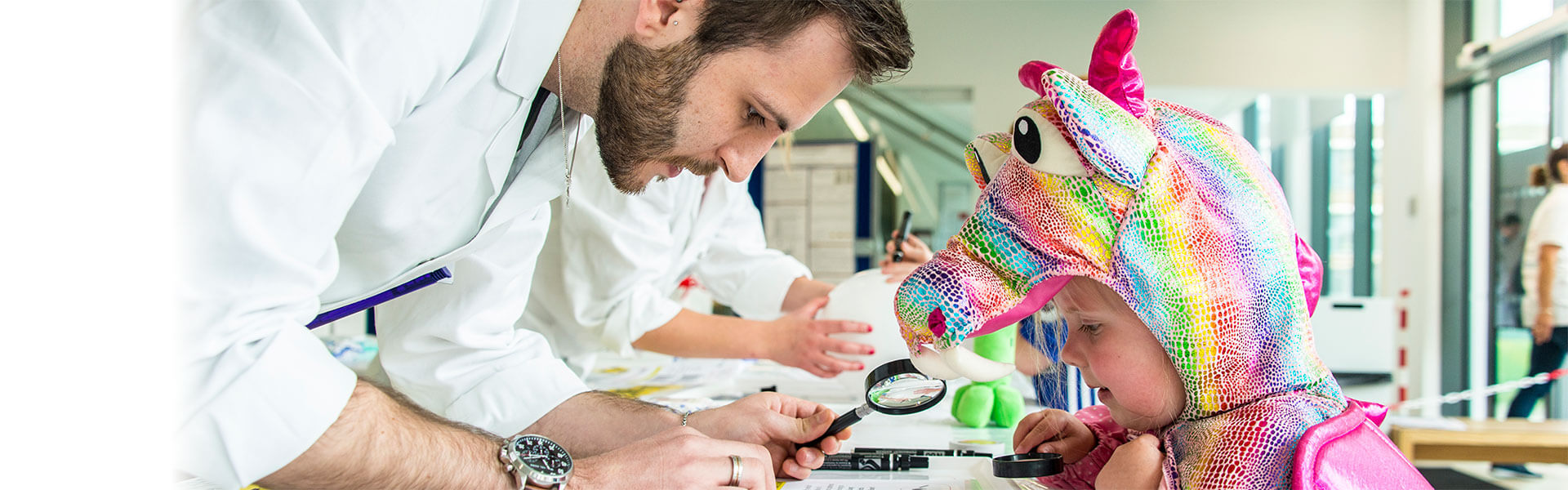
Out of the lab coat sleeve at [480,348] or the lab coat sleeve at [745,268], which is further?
the lab coat sleeve at [745,268]

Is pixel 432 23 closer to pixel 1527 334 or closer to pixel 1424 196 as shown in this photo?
pixel 1527 334

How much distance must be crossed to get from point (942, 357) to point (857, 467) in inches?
13.4

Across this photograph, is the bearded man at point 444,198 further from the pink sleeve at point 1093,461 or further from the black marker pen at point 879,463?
the pink sleeve at point 1093,461

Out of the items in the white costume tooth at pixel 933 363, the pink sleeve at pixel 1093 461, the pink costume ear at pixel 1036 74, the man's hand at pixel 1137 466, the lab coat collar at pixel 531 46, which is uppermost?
the lab coat collar at pixel 531 46

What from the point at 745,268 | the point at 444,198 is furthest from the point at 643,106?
the point at 745,268

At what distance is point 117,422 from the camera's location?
324 mm

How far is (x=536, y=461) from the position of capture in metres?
0.82

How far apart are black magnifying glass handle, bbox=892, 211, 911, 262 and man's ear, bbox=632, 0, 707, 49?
1.02 meters

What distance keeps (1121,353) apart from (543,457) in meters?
0.54

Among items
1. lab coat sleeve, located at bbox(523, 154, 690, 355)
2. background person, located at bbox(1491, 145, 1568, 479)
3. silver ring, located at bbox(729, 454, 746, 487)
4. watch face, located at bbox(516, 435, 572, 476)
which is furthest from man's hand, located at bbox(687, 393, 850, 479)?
Result: background person, located at bbox(1491, 145, 1568, 479)

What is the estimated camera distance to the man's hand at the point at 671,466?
843 mm

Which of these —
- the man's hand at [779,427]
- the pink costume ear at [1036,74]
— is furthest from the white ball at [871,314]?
the pink costume ear at [1036,74]

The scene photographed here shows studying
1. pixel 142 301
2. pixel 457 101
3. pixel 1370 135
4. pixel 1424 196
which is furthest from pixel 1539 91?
pixel 142 301

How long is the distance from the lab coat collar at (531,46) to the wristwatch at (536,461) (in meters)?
0.36
